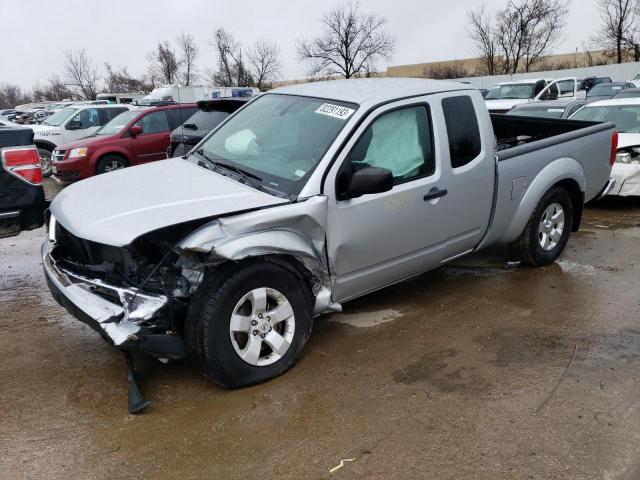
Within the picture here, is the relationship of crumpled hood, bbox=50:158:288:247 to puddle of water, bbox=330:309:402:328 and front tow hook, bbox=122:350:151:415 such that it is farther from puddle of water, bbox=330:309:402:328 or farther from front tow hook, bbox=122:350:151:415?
puddle of water, bbox=330:309:402:328

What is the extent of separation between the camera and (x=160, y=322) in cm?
309

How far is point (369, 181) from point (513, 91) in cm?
1550

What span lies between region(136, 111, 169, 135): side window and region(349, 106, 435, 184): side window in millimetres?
8500

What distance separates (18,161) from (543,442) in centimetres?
426

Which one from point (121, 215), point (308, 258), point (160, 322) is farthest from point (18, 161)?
point (308, 258)

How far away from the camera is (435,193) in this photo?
409cm

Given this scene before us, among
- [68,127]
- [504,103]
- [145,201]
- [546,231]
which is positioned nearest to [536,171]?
[546,231]

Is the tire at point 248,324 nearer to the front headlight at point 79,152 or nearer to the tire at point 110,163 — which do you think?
the tire at point 110,163

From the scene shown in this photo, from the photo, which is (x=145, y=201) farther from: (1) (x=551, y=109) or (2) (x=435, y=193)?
(1) (x=551, y=109)

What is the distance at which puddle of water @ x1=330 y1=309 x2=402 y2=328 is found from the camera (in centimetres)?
436

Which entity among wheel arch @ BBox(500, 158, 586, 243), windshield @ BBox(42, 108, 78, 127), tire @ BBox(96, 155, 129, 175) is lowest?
wheel arch @ BBox(500, 158, 586, 243)

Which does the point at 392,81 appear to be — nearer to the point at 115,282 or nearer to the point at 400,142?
the point at 400,142

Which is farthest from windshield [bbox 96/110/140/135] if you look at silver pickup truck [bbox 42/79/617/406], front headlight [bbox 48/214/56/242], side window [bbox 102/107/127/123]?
front headlight [bbox 48/214/56/242]

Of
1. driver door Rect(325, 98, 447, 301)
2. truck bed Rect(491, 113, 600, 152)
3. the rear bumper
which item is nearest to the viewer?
driver door Rect(325, 98, 447, 301)
